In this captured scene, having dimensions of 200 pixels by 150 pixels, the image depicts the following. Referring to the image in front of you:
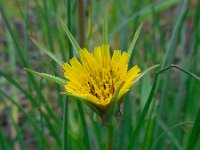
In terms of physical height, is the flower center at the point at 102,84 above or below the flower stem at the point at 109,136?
above

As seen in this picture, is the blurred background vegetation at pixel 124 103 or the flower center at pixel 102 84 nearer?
the flower center at pixel 102 84

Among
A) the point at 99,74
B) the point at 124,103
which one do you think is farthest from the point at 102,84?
the point at 124,103

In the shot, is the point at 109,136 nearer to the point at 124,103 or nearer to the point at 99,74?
the point at 99,74

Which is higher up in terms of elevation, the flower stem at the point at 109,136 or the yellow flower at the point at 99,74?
the yellow flower at the point at 99,74

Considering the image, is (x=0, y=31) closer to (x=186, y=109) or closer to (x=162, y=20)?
(x=162, y=20)

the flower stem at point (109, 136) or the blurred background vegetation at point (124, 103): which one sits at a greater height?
the blurred background vegetation at point (124, 103)

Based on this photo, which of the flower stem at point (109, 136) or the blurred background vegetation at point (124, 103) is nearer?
the flower stem at point (109, 136)

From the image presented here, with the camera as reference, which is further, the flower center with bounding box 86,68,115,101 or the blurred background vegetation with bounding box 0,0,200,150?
the blurred background vegetation with bounding box 0,0,200,150

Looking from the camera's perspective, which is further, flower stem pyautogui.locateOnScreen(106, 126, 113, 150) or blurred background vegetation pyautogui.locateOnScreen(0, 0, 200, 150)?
blurred background vegetation pyautogui.locateOnScreen(0, 0, 200, 150)

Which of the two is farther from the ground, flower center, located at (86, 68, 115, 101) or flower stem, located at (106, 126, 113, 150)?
flower center, located at (86, 68, 115, 101)
